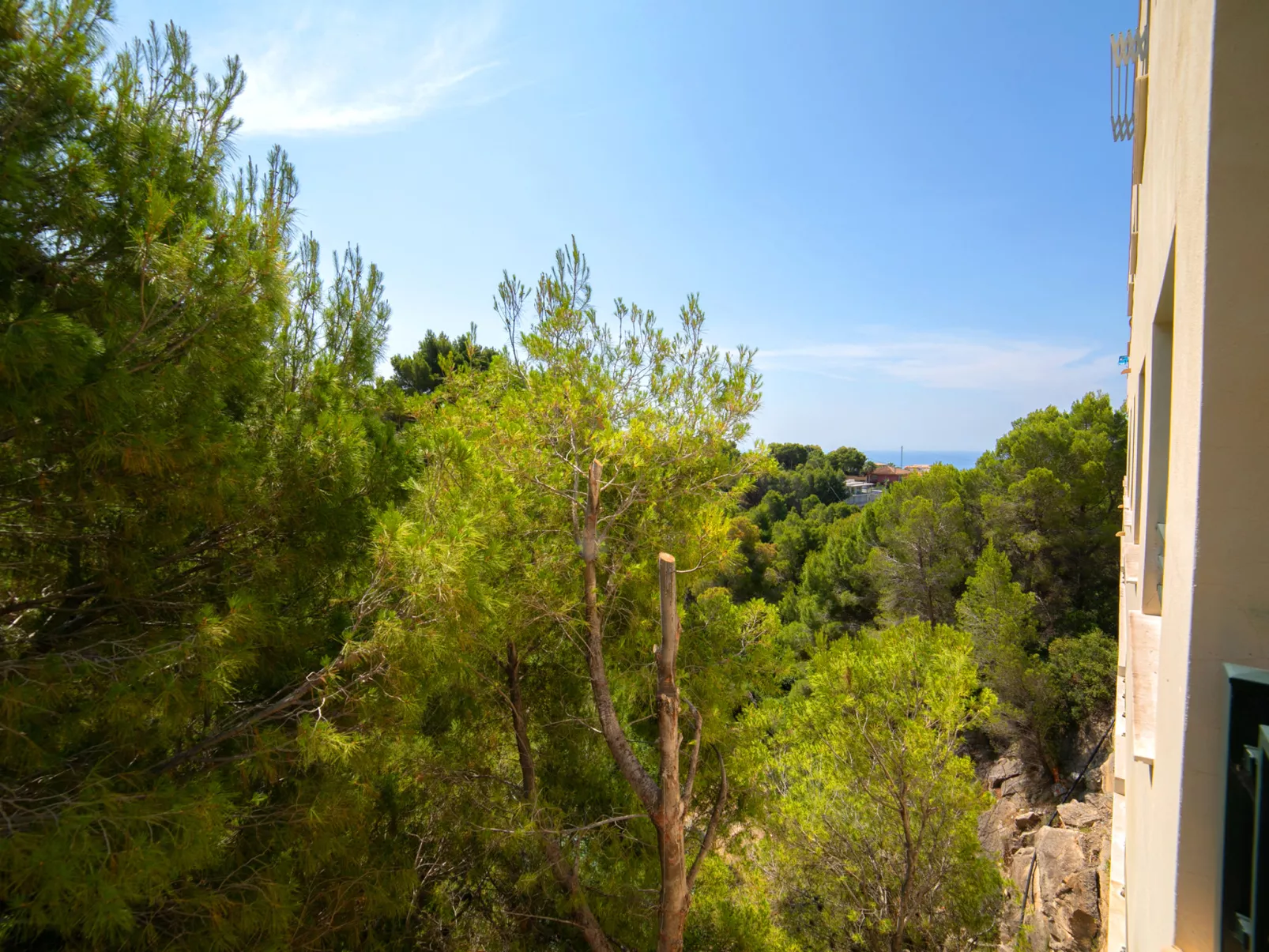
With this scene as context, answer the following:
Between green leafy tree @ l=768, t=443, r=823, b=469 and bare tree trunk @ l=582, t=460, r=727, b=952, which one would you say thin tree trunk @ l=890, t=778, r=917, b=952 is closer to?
bare tree trunk @ l=582, t=460, r=727, b=952

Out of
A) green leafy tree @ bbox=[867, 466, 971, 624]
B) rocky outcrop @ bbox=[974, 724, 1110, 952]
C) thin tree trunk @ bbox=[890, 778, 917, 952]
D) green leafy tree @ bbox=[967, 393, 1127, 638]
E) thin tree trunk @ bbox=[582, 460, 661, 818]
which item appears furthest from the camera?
green leafy tree @ bbox=[867, 466, 971, 624]

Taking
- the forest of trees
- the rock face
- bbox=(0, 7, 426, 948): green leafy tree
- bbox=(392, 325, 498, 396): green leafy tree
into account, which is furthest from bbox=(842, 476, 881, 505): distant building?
bbox=(0, 7, 426, 948): green leafy tree

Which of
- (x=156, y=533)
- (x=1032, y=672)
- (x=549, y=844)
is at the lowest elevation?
(x=549, y=844)

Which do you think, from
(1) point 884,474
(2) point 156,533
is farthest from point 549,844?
(1) point 884,474

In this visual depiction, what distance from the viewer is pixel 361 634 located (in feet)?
12.0

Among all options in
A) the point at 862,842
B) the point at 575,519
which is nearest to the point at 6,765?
the point at 575,519

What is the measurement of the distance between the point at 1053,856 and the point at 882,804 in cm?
429

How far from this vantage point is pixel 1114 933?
10.6 ft

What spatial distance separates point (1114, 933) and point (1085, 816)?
26.9ft

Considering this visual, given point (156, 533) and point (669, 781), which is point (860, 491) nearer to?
point (669, 781)

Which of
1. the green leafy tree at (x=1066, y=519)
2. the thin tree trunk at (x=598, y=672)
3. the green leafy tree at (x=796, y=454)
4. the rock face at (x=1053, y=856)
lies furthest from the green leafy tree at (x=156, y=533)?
the green leafy tree at (x=796, y=454)

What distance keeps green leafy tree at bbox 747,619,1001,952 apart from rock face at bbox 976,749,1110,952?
1137mm

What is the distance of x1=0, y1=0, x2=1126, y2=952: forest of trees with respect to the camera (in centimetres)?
259

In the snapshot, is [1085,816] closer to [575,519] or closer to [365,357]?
[575,519]
